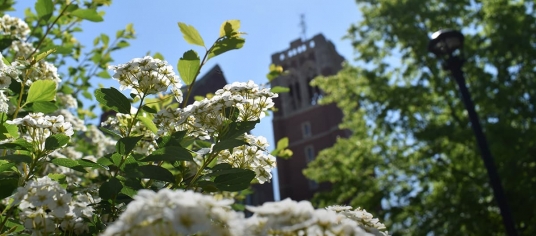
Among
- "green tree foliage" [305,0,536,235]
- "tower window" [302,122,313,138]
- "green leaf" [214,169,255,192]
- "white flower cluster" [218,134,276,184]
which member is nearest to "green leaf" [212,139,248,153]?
"green leaf" [214,169,255,192]

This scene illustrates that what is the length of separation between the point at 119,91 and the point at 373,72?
449 inches

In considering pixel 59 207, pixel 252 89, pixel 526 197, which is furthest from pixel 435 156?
pixel 59 207

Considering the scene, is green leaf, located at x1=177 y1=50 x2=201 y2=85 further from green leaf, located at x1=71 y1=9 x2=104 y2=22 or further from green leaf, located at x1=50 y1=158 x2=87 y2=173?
green leaf, located at x1=71 y1=9 x2=104 y2=22

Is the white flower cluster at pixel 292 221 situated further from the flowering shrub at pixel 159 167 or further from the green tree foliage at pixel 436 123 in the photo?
the green tree foliage at pixel 436 123

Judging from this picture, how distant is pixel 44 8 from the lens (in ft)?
8.98

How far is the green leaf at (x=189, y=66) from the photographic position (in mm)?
1962

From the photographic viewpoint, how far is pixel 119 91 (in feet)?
6.31

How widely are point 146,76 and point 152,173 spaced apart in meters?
0.48

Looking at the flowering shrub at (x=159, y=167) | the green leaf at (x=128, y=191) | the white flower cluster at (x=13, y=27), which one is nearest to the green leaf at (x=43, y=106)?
the flowering shrub at (x=159, y=167)

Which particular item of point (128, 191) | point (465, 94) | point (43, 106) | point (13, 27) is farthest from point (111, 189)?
point (465, 94)

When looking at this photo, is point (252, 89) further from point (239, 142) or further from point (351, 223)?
point (351, 223)

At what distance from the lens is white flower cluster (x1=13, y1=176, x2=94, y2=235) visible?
54.1 inches

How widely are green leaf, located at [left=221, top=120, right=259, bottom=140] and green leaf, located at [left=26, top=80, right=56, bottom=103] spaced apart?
789 mm

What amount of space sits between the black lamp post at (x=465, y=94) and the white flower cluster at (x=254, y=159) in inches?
180
